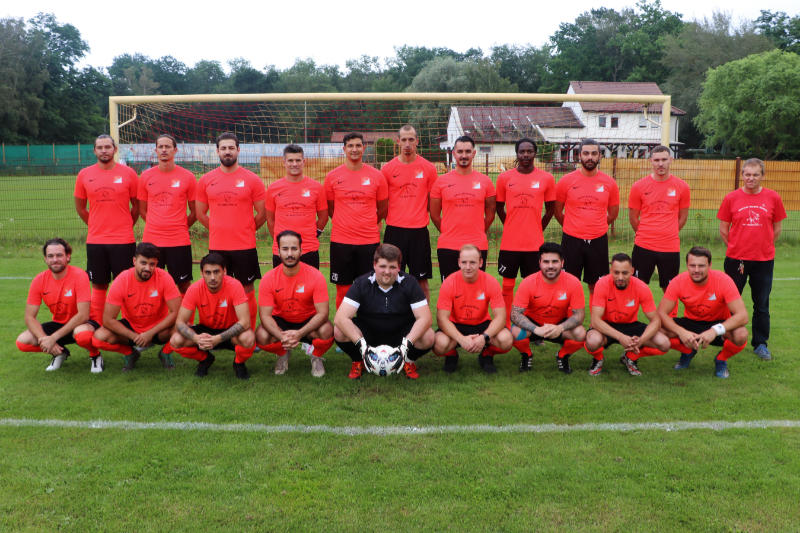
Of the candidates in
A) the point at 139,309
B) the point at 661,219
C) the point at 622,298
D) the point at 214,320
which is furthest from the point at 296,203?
the point at 661,219

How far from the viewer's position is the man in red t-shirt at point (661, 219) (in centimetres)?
570

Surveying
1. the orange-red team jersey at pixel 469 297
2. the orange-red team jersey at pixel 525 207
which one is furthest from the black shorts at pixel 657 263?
the orange-red team jersey at pixel 469 297

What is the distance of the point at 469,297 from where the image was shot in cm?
A: 508

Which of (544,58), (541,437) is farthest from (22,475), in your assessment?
(544,58)

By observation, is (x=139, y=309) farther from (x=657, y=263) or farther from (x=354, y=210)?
(x=657, y=263)

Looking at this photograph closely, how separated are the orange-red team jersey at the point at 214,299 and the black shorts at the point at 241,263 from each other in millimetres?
683

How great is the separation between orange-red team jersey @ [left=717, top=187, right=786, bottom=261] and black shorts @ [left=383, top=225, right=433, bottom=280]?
283 cm

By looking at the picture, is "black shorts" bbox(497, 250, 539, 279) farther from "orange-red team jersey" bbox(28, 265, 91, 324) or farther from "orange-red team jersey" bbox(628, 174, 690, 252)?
"orange-red team jersey" bbox(28, 265, 91, 324)

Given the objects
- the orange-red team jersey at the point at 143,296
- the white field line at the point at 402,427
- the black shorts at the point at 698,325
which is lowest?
the white field line at the point at 402,427

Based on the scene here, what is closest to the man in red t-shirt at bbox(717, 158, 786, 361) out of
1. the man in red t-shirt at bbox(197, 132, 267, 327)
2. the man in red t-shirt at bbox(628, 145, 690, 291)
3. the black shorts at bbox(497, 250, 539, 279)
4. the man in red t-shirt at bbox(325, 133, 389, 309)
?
the man in red t-shirt at bbox(628, 145, 690, 291)

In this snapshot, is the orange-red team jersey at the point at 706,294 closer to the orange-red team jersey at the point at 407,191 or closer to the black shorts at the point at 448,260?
the black shorts at the point at 448,260

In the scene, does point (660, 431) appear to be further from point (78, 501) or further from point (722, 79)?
point (722, 79)

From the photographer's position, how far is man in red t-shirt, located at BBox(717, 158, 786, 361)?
5574mm

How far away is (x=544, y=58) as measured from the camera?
76.8m
